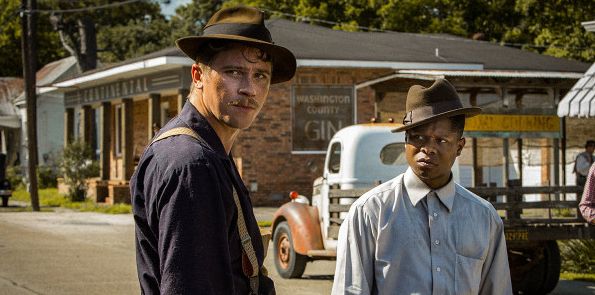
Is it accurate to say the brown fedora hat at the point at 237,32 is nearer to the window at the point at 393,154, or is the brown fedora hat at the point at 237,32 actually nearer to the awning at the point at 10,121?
the window at the point at 393,154

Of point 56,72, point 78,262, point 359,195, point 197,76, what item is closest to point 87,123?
point 56,72

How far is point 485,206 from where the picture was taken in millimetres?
4633

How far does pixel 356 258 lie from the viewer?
4.53 meters

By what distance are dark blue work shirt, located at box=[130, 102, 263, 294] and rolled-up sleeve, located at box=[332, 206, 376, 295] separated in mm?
1286

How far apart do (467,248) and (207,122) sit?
1570 mm

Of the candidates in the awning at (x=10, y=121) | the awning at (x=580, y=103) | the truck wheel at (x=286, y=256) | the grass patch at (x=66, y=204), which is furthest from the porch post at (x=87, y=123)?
the truck wheel at (x=286, y=256)

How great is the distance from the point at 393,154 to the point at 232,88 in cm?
1153

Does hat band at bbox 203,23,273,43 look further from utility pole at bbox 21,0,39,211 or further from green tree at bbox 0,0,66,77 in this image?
green tree at bbox 0,0,66,77

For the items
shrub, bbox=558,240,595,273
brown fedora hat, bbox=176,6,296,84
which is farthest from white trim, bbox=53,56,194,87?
brown fedora hat, bbox=176,6,296,84

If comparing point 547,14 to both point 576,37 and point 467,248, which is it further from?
point 467,248

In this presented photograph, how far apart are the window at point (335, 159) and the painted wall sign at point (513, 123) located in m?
2.71

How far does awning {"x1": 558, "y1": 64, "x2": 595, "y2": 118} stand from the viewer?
16.7 meters

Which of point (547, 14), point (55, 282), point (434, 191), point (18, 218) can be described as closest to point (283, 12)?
point (547, 14)

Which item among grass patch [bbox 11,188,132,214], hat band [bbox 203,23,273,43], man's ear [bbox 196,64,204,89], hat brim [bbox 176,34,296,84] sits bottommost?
grass patch [bbox 11,188,132,214]
